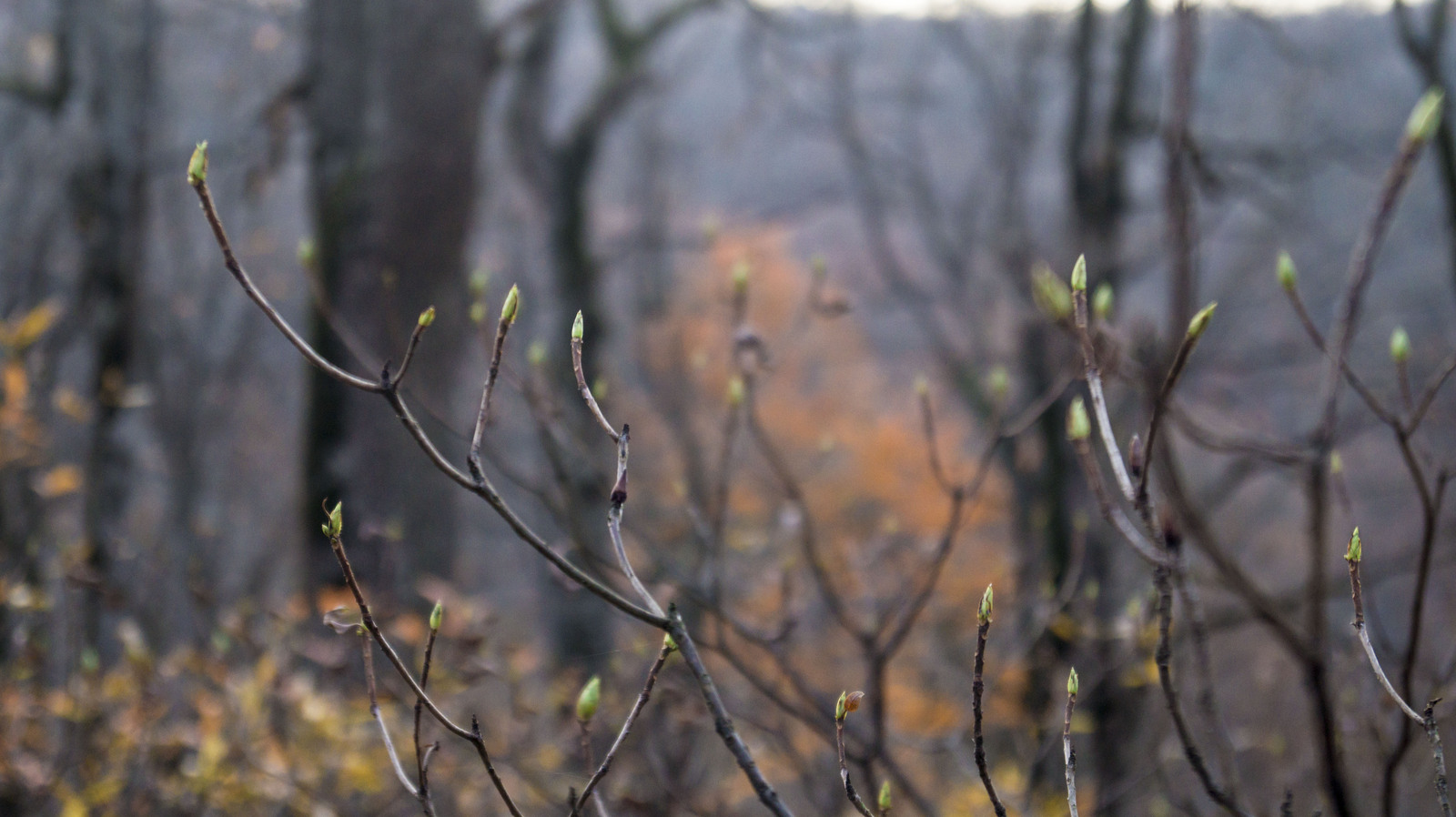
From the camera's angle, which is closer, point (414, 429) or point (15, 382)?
point (414, 429)

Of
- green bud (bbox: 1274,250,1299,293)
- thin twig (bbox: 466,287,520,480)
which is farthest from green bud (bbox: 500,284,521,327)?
green bud (bbox: 1274,250,1299,293)

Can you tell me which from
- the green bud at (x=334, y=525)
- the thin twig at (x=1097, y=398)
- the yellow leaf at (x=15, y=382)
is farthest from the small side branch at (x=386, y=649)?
the yellow leaf at (x=15, y=382)

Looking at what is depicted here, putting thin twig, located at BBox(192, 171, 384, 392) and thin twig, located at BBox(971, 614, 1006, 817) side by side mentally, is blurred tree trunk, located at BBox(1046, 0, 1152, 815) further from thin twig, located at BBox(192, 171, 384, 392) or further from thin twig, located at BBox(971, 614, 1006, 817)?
thin twig, located at BBox(192, 171, 384, 392)

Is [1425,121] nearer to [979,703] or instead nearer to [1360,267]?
[1360,267]

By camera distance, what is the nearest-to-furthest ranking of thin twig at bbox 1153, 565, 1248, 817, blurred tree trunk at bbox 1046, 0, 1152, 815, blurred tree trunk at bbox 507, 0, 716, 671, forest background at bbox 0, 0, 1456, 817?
thin twig at bbox 1153, 565, 1248, 817 → forest background at bbox 0, 0, 1456, 817 → blurred tree trunk at bbox 1046, 0, 1152, 815 → blurred tree trunk at bbox 507, 0, 716, 671

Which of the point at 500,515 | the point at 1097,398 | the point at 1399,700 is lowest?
the point at 1399,700

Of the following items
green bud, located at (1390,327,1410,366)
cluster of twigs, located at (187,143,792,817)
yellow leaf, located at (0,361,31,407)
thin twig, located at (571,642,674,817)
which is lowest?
thin twig, located at (571,642,674,817)

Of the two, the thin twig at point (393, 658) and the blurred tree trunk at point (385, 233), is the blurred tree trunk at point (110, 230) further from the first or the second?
the thin twig at point (393, 658)

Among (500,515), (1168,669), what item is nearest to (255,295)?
(500,515)

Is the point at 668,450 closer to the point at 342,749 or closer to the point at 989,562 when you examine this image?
the point at 989,562

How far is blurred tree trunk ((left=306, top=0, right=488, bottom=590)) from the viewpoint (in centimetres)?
411

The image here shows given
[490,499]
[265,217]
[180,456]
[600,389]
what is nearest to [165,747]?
[600,389]

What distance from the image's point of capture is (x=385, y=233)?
4.20 meters

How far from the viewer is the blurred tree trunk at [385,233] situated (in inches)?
162
